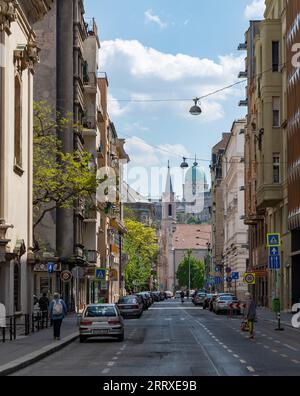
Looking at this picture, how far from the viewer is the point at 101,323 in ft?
117

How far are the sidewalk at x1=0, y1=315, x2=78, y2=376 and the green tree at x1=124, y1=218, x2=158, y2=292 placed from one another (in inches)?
3617

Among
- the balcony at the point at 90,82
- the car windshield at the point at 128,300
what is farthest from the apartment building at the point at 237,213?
the car windshield at the point at 128,300

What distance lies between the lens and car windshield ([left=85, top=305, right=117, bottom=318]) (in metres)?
35.5

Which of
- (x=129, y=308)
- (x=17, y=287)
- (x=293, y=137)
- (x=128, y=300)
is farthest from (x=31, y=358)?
→ (x=293, y=137)

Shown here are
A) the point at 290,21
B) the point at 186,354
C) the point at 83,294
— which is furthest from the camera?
the point at 83,294

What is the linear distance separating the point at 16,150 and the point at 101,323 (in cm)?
859

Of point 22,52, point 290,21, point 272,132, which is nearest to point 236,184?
point 272,132

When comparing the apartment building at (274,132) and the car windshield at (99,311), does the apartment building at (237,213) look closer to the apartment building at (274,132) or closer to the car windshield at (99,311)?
the apartment building at (274,132)

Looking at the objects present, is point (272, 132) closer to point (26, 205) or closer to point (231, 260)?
point (26, 205)

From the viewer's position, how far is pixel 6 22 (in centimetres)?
3591

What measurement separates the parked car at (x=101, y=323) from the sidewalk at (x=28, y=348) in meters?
0.79

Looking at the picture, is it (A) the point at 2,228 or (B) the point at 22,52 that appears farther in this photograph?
(B) the point at 22,52

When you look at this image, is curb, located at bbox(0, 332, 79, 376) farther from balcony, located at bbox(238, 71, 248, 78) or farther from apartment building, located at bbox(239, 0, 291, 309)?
balcony, located at bbox(238, 71, 248, 78)

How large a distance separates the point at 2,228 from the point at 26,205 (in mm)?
6391
